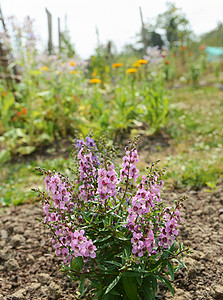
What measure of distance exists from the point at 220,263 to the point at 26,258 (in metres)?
1.32

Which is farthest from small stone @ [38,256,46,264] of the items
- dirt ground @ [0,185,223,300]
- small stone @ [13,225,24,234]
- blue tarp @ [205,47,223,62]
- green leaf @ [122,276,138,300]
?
blue tarp @ [205,47,223,62]

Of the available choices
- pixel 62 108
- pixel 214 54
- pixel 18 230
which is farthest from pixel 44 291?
pixel 214 54

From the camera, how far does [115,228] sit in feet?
4.41

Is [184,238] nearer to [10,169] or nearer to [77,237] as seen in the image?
[77,237]

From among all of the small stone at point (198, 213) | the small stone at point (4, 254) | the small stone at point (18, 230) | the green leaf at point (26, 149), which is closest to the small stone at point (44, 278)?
the small stone at point (4, 254)

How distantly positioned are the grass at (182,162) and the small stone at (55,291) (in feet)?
2.57

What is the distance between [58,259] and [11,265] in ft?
1.04

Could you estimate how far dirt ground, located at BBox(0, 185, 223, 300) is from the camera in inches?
68.8

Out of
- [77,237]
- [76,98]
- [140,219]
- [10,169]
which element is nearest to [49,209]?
[77,237]

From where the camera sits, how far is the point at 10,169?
425cm

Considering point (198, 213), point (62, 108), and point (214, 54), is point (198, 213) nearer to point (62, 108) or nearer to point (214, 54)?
point (62, 108)

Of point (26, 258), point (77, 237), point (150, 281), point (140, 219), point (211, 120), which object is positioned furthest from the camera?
point (211, 120)

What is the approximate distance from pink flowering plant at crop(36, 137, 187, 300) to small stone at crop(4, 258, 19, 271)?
2.73 feet

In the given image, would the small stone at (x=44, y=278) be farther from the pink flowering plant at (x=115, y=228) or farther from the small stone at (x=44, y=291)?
the pink flowering plant at (x=115, y=228)
